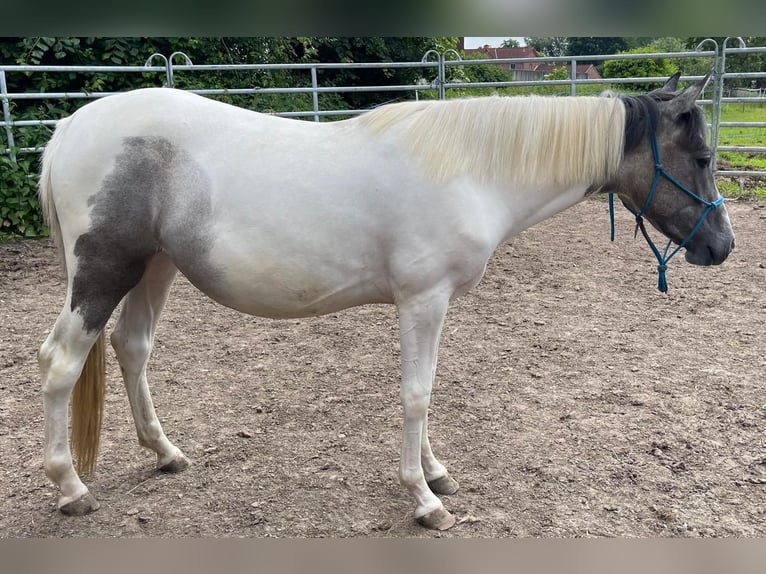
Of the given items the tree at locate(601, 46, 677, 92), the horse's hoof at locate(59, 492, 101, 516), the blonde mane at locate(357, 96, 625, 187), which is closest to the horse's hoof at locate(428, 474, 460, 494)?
the blonde mane at locate(357, 96, 625, 187)

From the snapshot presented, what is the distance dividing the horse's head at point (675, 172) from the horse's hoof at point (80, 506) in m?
2.54

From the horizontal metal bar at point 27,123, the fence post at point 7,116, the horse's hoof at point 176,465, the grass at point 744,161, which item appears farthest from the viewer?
the grass at point 744,161

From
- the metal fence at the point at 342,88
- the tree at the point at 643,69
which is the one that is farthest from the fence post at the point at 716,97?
the tree at the point at 643,69

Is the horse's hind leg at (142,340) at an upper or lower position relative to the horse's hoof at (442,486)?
upper

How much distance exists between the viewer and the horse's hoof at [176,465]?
9.55 feet

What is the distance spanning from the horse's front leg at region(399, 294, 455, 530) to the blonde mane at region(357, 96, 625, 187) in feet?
1.78

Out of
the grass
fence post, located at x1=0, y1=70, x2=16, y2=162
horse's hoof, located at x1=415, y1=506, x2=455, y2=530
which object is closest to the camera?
horse's hoof, located at x1=415, y1=506, x2=455, y2=530

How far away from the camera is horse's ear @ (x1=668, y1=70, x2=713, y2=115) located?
7.54 feet

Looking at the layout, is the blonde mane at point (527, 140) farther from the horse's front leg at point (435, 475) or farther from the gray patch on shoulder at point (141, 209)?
the horse's front leg at point (435, 475)

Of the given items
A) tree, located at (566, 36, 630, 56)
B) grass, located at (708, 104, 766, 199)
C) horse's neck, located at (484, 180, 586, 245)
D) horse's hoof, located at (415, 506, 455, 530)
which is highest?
tree, located at (566, 36, 630, 56)

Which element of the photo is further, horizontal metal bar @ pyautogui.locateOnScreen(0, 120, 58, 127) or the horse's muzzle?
horizontal metal bar @ pyautogui.locateOnScreen(0, 120, 58, 127)

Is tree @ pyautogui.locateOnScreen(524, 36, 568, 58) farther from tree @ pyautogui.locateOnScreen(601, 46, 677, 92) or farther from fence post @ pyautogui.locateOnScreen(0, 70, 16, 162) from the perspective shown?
tree @ pyautogui.locateOnScreen(601, 46, 677, 92)

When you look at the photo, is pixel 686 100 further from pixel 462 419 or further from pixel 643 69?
pixel 643 69
